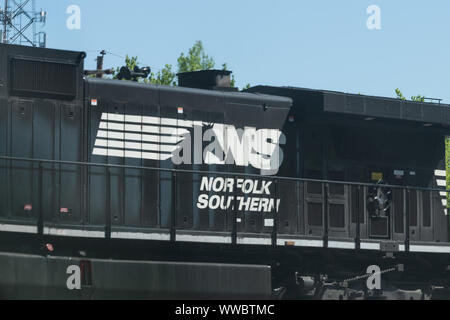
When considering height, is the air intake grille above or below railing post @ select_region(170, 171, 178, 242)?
above

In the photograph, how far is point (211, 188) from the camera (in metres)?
15.7

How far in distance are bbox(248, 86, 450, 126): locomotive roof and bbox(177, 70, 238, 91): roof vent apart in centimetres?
95

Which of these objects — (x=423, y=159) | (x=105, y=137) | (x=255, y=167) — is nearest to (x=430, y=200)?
(x=423, y=159)

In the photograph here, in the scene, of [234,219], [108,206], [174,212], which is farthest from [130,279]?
[234,219]

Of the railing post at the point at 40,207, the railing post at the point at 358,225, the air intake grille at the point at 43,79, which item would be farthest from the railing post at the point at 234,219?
the railing post at the point at 40,207

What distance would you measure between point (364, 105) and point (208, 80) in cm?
300

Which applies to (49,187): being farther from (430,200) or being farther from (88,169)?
Result: (430,200)

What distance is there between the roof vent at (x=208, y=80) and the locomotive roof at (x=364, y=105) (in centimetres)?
95

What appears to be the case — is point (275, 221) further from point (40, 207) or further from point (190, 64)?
point (190, 64)

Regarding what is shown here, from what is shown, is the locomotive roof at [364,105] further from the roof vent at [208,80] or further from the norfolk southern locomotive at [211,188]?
the roof vent at [208,80]

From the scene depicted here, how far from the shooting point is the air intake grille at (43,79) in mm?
14289

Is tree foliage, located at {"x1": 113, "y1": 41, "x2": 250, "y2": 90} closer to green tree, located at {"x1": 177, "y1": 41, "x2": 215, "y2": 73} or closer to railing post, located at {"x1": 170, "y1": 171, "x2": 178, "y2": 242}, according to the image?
green tree, located at {"x1": 177, "y1": 41, "x2": 215, "y2": 73}

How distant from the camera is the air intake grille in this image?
14.3 m

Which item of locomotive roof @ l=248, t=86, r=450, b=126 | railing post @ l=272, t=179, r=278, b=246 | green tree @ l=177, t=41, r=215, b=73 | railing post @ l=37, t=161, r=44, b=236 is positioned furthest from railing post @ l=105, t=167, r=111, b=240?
green tree @ l=177, t=41, r=215, b=73
